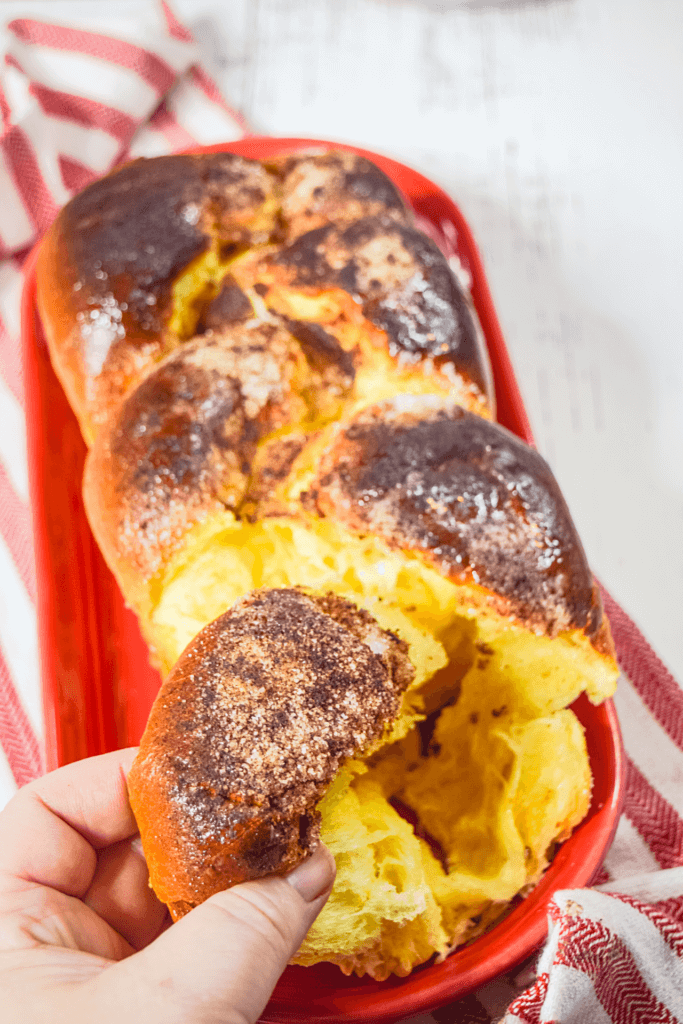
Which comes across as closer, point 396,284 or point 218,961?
point 218,961

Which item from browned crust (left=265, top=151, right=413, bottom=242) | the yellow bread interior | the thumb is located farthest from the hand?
browned crust (left=265, top=151, right=413, bottom=242)

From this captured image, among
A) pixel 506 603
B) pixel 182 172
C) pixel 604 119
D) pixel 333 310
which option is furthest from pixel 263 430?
pixel 604 119

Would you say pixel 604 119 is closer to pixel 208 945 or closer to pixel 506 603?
pixel 506 603

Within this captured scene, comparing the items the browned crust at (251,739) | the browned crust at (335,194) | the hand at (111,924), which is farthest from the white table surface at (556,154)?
the hand at (111,924)

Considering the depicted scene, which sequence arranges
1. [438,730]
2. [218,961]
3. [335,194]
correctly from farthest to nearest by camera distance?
[335,194] < [438,730] < [218,961]

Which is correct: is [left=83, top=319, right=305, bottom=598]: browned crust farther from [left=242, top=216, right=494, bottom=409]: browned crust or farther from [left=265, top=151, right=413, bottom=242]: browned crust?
[left=265, top=151, right=413, bottom=242]: browned crust

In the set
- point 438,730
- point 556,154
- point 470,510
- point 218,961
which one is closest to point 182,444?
point 470,510

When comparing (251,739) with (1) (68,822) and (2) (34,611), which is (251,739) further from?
(2) (34,611)
